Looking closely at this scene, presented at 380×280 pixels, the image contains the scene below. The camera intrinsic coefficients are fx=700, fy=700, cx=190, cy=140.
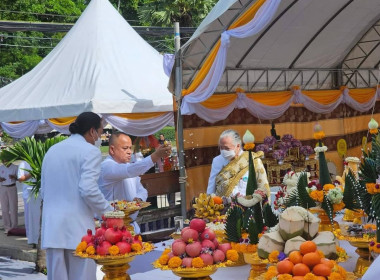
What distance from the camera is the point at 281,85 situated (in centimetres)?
1388

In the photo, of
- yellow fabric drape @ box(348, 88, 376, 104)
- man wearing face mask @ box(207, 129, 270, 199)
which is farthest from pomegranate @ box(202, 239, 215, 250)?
yellow fabric drape @ box(348, 88, 376, 104)

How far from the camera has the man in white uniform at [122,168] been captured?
662 cm

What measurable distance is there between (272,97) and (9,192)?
520cm

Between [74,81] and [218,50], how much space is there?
10.7 ft

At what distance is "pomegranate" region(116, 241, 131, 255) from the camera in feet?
14.9

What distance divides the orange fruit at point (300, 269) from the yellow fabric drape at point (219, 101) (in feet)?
26.5

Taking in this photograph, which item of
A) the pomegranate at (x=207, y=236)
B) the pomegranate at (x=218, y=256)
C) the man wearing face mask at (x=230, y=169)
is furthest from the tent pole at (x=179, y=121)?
the pomegranate at (x=218, y=256)

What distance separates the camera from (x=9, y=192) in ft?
41.7

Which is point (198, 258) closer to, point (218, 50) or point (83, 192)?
point (83, 192)

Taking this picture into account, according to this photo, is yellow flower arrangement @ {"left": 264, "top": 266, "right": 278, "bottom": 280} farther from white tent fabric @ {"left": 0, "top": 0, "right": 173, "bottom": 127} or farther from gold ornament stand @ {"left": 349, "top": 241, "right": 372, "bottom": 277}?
white tent fabric @ {"left": 0, "top": 0, "right": 173, "bottom": 127}

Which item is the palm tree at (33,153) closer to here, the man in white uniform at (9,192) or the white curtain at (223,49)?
the white curtain at (223,49)

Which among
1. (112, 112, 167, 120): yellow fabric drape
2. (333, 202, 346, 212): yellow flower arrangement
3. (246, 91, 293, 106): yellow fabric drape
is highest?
(246, 91, 293, 106): yellow fabric drape

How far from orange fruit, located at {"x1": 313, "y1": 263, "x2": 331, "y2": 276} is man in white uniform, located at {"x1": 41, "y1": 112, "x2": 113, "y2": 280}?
7.78ft

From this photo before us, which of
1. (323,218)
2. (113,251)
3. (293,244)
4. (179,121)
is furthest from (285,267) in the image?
(179,121)
